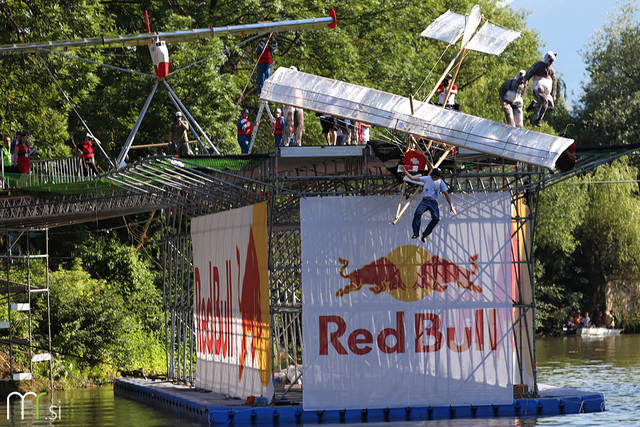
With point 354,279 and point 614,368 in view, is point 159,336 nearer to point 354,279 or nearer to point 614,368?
point 614,368

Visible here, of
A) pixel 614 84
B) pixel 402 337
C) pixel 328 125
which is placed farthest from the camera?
pixel 614 84

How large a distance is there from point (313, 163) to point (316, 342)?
4059 mm

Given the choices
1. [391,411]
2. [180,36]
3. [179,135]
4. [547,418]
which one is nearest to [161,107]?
[180,36]

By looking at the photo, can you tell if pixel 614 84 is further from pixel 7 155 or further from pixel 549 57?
pixel 549 57

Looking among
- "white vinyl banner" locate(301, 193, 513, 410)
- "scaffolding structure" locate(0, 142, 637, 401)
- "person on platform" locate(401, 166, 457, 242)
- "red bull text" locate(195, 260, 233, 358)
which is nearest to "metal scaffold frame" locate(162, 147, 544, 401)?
"scaffolding structure" locate(0, 142, 637, 401)

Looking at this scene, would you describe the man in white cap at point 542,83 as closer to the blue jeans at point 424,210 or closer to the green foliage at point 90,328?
the blue jeans at point 424,210

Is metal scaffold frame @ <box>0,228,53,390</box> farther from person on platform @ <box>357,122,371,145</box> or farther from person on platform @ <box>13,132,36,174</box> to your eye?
person on platform @ <box>357,122,371,145</box>

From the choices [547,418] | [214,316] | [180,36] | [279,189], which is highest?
[180,36]

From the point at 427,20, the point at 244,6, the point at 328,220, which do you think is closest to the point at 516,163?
the point at 328,220

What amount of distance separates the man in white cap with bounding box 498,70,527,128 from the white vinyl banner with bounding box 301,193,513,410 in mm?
2056

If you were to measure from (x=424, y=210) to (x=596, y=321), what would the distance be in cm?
3720

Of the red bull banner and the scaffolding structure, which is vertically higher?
the scaffolding structure

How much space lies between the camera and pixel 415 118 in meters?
19.4

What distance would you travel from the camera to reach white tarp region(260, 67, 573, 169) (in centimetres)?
1919
